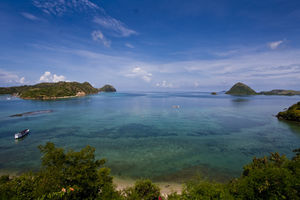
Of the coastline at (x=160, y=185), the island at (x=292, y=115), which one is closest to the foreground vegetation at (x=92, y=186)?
the coastline at (x=160, y=185)

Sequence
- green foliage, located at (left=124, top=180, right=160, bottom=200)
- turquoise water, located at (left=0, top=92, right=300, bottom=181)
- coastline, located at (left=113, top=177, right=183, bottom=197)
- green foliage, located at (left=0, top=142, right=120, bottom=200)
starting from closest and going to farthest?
green foliage, located at (left=0, top=142, right=120, bottom=200) → green foliage, located at (left=124, top=180, right=160, bottom=200) → coastline, located at (left=113, top=177, right=183, bottom=197) → turquoise water, located at (left=0, top=92, right=300, bottom=181)

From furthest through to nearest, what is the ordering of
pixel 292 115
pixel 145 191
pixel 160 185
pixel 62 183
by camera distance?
pixel 292 115, pixel 160 185, pixel 145 191, pixel 62 183

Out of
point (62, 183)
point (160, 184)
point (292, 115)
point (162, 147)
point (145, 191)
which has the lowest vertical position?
point (160, 184)

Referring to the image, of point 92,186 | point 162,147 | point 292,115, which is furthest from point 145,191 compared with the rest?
point 292,115

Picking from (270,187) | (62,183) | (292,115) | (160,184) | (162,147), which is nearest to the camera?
(270,187)

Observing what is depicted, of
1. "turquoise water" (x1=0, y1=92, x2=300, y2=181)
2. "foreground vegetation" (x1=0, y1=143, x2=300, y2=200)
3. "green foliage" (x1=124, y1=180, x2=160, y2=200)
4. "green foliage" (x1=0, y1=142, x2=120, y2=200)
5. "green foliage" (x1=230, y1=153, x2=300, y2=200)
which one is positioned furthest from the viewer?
"turquoise water" (x1=0, y1=92, x2=300, y2=181)

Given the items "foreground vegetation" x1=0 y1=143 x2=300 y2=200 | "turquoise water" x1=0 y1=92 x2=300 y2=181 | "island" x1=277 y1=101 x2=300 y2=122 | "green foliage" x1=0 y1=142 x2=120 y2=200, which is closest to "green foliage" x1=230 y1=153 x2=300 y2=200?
"foreground vegetation" x1=0 y1=143 x2=300 y2=200

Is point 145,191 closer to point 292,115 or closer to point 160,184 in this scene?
point 160,184

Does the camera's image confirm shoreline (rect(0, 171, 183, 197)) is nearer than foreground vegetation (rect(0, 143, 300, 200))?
No

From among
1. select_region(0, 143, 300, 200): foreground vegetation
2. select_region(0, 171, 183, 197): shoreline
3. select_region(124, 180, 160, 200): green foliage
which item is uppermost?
select_region(0, 143, 300, 200): foreground vegetation

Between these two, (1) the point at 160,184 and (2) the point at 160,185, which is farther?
(1) the point at 160,184

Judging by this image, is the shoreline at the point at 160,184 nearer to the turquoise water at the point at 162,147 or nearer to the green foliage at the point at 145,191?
the turquoise water at the point at 162,147

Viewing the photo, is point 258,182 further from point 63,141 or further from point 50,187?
point 63,141

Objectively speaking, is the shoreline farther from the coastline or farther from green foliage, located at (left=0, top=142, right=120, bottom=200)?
green foliage, located at (left=0, top=142, right=120, bottom=200)
